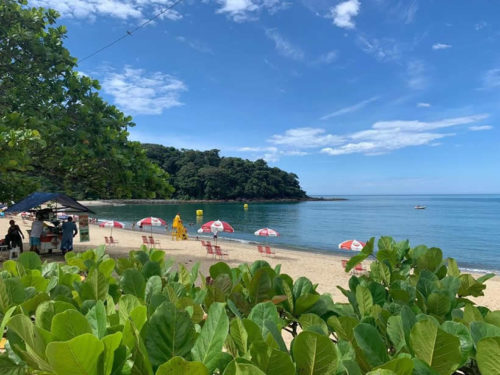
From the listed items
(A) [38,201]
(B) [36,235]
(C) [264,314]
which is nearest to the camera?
(C) [264,314]

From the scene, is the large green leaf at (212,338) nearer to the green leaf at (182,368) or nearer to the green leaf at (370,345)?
the green leaf at (182,368)

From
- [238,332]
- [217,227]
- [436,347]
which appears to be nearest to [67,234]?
[217,227]

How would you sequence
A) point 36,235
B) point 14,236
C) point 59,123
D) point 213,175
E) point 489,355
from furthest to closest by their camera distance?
1. point 213,175
2. point 36,235
3. point 14,236
4. point 59,123
5. point 489,355

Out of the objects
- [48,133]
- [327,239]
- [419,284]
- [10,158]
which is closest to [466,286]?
[419,284]

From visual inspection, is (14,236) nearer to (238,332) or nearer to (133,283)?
(133,283)

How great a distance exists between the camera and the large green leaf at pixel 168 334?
890 millimetres

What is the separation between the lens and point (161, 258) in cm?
216

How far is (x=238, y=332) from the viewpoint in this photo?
0.91 meters

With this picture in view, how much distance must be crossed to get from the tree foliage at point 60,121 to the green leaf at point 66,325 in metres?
8.96

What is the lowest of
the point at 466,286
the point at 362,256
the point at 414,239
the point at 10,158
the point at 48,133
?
the point at 414,239

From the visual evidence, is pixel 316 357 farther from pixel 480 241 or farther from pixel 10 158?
pixel 480 241

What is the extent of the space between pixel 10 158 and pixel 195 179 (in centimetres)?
10550

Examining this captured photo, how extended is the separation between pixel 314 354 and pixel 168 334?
382 mm

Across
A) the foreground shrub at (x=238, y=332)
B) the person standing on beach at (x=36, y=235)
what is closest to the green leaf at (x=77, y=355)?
the foreground shrub at (x=238, y=332)
